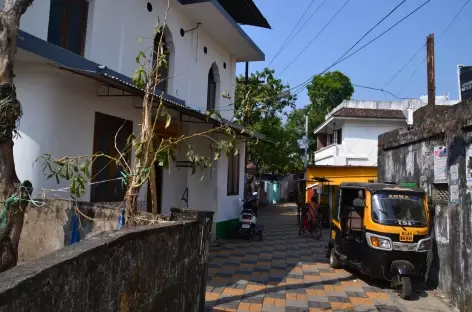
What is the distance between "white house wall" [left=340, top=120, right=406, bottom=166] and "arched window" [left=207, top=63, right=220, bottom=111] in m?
12.4

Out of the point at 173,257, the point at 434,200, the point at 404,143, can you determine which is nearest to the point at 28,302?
the point at 173,257

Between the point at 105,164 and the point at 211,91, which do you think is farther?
the point at 211,91

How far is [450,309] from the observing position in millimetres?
6402

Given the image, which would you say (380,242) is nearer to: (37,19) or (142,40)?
(142,40)

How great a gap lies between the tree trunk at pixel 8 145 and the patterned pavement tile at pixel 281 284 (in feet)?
9.94

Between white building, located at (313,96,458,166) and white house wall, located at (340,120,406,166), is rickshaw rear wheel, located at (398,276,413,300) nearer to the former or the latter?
white building, located at (313,96,458,166)

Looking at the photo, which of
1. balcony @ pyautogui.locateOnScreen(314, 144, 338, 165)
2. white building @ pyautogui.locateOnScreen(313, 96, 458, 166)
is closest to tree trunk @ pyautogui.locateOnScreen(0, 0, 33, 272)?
white building @ pyautogui.locateOnScreen(313, 96, 458, 166)

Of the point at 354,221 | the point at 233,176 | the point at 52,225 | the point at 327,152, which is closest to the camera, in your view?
the point at 52,225

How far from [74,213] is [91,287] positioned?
11.2 ft

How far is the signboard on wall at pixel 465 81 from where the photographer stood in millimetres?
8617

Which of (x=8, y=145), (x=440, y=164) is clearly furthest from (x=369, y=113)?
(x=8, y=145)

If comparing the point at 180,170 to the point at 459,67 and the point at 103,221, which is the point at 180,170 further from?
the point at 459,67

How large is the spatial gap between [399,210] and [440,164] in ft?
3.63

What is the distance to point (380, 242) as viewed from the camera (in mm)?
7242
